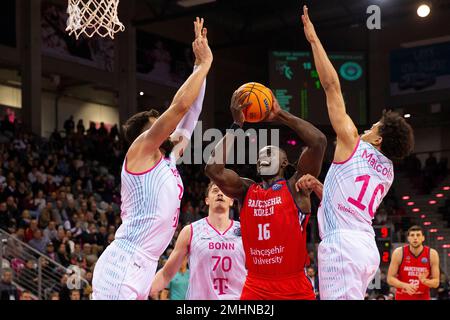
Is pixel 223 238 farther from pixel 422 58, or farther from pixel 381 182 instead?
pixel 422 58

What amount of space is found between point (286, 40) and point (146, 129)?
23419 mm

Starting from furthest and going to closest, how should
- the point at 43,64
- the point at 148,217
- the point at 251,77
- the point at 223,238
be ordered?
the point at 251,77 → the point at 43,64 → the point at 223,238 → the point at 148,217

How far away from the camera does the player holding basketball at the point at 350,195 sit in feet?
18.3

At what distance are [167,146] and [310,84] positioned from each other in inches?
663

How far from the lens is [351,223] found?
5.69 meters

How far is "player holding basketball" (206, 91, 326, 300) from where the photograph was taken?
6.06 metres

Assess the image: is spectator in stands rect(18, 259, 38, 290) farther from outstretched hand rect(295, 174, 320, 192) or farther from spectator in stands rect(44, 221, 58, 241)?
outstretched hand rect(295, 174, 320, 192)

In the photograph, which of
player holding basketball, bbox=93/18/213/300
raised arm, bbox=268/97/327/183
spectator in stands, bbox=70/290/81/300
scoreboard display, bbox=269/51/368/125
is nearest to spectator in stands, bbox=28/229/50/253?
spectator in stands, bbox=70/290/81/300

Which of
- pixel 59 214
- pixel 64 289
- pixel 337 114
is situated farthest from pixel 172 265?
pixel 59 214

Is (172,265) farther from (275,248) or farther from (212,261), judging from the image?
(275,248)

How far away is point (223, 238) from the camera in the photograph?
24.5ft

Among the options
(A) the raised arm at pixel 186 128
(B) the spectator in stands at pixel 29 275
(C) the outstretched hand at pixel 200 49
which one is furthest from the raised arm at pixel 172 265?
(B) the spectator in stands at pixel 29 275
